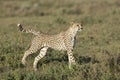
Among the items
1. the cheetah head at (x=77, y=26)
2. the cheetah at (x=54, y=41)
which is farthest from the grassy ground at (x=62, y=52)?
the cheetah head at (x=77, y=26)

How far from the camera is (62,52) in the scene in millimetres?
12812

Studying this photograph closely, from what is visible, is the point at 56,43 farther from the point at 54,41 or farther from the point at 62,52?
the point at 62,52

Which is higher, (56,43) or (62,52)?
(56,43)

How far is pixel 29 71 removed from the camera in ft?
35.7

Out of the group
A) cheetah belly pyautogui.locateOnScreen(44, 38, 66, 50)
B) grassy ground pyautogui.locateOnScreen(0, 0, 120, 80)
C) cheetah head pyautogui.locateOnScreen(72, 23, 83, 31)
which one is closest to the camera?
grassy ground pyautogui.locateOnScreen(0, 0, 120, 80)

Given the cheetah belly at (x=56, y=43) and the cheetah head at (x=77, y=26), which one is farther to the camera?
the cheetah belly at (x=56, y=43)

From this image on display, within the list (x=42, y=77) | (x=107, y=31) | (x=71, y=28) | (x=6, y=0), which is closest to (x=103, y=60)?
(x=71, y=28)

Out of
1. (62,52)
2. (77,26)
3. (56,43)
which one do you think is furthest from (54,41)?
(62,52)

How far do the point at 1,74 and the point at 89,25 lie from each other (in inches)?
421

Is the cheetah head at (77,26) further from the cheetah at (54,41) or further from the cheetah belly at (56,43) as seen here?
the cheetah belly at (56,43)

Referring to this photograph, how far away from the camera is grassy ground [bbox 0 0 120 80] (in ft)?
34.1

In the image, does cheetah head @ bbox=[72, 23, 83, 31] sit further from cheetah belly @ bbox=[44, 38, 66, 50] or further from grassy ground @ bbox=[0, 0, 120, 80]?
grassy ground @ bbox=[0, 0, 120, 80]

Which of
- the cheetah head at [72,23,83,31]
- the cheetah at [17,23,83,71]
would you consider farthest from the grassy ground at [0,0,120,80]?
the cheetah head at [72,23,83,31]

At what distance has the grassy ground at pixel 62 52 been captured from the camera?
409 inches
